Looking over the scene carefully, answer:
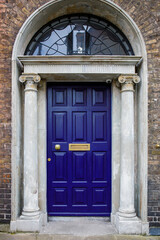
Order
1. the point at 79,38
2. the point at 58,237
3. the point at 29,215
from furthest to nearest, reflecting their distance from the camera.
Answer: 1. the point at 79,38
2. the point at 29,215
3. the point at 58,237

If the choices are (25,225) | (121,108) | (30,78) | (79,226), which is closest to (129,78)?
(121,108)

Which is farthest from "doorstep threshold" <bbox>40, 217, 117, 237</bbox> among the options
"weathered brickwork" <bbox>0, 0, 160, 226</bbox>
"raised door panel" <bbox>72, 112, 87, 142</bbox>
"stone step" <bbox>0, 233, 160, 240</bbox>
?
"raised door panel" <bbox>72, 112, 87, 142</bbox>

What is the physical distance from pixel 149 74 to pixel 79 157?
6.94 feet

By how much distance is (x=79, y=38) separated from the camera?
4.12m

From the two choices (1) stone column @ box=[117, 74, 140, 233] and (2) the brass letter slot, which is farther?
(2) the brass letter slot

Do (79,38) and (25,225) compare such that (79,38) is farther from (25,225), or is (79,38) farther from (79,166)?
(25,225)

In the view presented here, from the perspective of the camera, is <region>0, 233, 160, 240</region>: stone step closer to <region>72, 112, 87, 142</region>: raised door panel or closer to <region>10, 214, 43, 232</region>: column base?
<region>10, 214, 43, 232</region>: column base

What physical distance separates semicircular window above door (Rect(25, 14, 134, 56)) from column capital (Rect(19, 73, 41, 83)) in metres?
0.63

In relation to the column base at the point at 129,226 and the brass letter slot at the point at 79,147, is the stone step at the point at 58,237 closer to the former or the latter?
the column base at the point at 129,226

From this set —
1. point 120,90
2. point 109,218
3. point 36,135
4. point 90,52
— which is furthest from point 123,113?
point 109,218

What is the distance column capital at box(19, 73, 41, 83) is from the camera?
12.3ft

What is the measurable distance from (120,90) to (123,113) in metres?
0.53

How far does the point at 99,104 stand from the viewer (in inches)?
166

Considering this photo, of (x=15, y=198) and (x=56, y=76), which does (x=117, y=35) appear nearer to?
(x=56, y=76)
